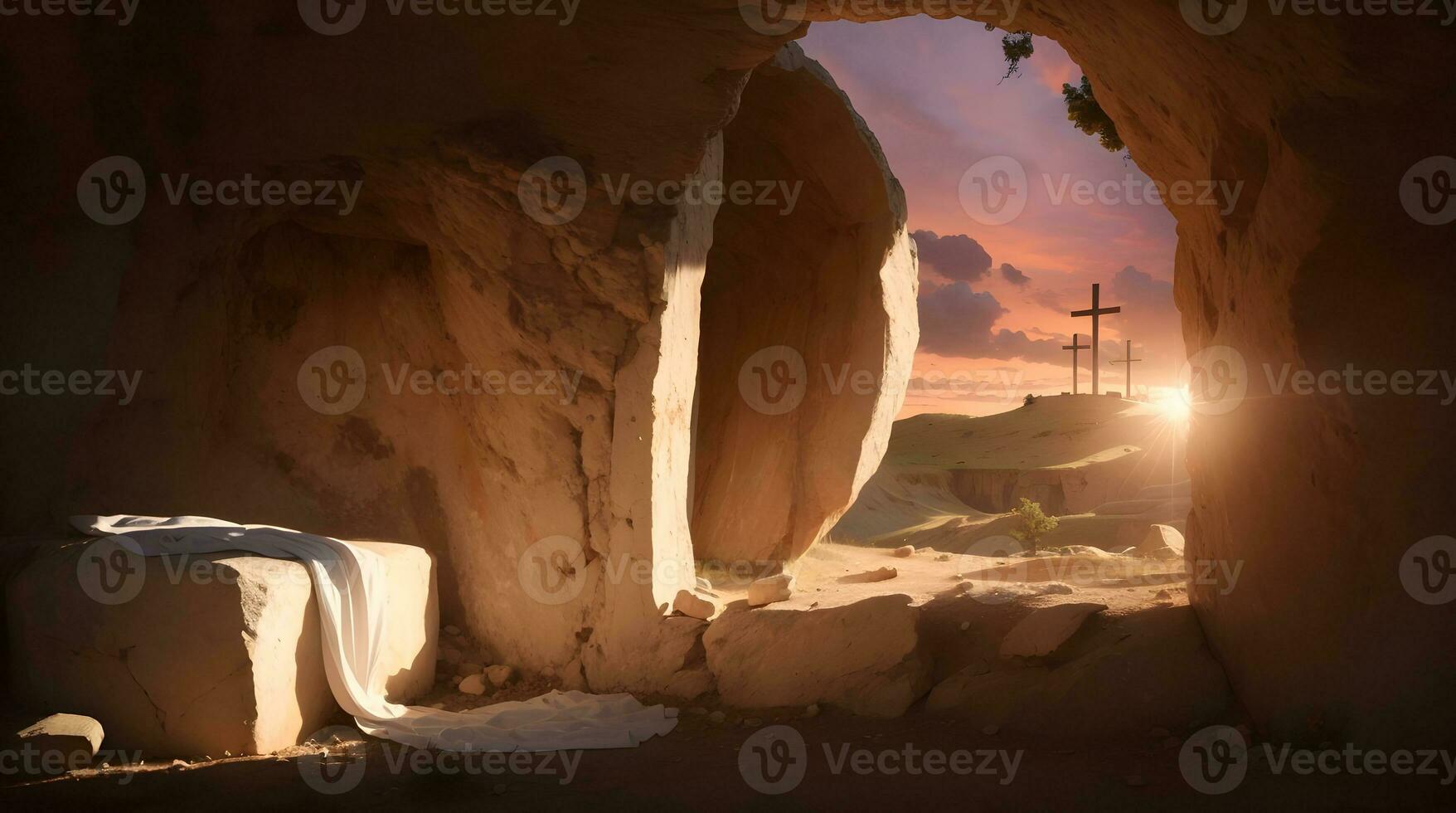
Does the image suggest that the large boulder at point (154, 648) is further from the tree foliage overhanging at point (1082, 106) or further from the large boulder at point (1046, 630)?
the tree foliage overhanging at point (1082, 106)

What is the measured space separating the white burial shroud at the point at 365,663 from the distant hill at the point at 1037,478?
8.58 meters

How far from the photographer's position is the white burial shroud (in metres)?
5.09

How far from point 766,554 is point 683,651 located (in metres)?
3.37

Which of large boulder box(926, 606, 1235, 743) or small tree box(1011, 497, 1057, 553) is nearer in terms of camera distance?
large boulder box(926, 606, 1235, 743)

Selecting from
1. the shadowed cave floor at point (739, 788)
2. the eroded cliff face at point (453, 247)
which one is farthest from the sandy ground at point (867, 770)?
the eroded cliff face at point (453, 247)

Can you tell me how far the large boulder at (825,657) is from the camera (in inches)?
215

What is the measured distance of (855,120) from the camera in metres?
8.73

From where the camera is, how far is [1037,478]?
23.6 m

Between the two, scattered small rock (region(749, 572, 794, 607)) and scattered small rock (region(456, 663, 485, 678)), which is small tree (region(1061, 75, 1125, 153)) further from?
scattered small rock (region(456, 663, 485, 678))

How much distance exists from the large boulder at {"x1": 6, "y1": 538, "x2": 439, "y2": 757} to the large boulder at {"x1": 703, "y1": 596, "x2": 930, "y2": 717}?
2.64 meters

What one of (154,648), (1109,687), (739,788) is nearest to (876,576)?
(1109,687)

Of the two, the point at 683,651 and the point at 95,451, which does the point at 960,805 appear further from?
the point at 95,451

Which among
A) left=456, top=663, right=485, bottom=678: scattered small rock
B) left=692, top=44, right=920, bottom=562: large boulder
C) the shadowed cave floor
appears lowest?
left=456, top=663, right=485, bottom=678: scattered small rock

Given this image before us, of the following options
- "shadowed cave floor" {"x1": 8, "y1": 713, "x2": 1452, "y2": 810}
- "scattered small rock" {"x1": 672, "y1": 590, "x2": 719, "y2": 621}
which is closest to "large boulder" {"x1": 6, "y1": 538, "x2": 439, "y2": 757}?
"shadowed cave floor" {"x1": 8, "y1": 713, "x2": 1452, "y2": 810}
